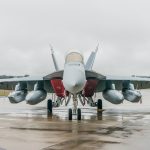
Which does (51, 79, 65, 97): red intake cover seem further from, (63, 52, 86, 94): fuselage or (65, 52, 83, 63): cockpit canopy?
(63, 52, 86, 94): fuselage

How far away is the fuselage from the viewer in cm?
1211

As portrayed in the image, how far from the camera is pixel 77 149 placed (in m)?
6.89

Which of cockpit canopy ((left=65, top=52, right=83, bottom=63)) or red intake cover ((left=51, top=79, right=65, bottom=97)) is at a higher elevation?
cockpit canopy ((left=65, top=52, right=83, bottom=63))

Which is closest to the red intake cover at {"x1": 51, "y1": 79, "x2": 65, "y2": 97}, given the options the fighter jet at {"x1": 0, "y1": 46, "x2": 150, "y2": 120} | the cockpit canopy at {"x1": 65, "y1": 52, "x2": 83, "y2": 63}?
the fighter jet at {"x1": 0, "y1": 46, "x2": 150, "y2": 120}

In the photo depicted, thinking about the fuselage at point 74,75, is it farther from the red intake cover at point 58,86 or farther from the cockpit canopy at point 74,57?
the red intake cover at point 58,86

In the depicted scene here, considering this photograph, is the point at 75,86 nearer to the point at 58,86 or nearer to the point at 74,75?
the point at 74,75

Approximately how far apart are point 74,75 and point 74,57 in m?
1.73

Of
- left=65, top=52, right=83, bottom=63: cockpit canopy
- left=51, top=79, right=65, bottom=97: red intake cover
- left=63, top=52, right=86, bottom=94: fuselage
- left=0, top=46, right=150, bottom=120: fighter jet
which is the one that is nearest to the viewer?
left=63, top=52, right=86, bottom=94: fuselage

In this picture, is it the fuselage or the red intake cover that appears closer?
the fuselage

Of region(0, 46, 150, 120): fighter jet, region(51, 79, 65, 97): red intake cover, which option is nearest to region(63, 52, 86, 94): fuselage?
region(0, 46, 150, 120): fighter jet

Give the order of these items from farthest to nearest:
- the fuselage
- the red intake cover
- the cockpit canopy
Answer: the red intake cover
the cockpit canopy
the fuselage

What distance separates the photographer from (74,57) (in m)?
13.9

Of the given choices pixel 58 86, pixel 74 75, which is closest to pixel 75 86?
pixel 74 75

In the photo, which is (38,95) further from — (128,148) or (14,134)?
(128,148)
